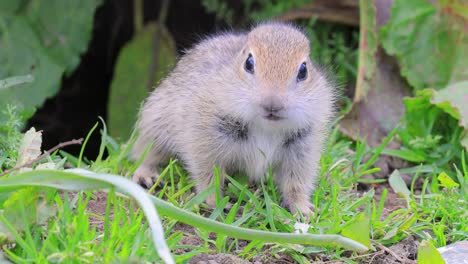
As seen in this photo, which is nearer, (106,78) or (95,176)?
(95,176)

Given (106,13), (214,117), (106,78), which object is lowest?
(106,78)

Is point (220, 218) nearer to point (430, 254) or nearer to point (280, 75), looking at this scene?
point (280, 75)

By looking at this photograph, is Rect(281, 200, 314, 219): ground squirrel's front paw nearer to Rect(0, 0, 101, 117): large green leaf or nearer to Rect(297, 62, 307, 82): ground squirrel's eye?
Rect(297, 62, 307, 82): ground squirrel's eye

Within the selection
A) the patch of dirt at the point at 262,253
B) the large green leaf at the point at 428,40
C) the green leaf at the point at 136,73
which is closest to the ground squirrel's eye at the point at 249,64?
the patch of dirt at the point at 262,253

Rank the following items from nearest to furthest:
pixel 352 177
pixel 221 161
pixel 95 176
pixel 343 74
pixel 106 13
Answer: pixel 95 176, pixel 221 161, pixel 352 177, pixel 343 74, pixel 106 13

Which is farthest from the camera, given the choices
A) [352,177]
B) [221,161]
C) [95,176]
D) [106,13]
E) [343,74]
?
[106,13]

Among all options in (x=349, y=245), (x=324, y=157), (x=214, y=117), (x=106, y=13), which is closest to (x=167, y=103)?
(x=214, y=117)

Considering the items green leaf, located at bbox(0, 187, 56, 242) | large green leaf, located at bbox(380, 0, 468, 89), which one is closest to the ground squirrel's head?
green leaf, located at bbox(0, 187, 56, 242)

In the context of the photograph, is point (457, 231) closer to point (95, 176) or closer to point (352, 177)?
point (352, 177)
